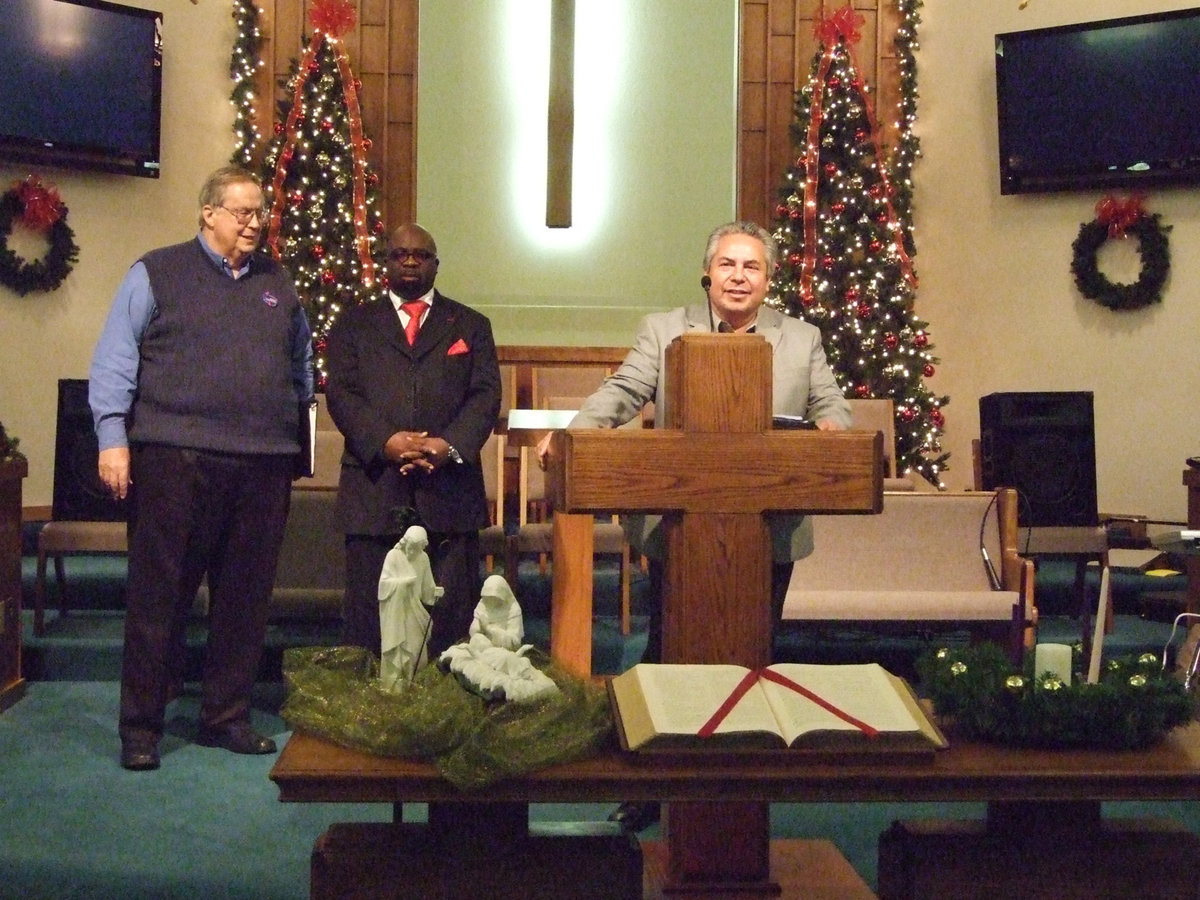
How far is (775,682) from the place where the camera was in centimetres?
177

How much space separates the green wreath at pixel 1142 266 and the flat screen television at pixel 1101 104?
245 mm

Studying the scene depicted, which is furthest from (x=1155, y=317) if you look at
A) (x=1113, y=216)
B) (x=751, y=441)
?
(x=751, y=441)

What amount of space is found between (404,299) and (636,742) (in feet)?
7.83

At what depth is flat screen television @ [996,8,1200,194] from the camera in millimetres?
7035

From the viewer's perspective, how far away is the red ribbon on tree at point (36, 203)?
7.15 m

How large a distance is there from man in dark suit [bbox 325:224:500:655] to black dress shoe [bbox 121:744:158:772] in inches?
23.2

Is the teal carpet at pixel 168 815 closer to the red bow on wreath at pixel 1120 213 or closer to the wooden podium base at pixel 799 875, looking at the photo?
the wooden podium base at pixel 799 875

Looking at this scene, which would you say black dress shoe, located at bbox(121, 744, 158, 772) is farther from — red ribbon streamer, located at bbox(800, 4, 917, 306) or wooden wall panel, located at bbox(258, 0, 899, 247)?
wooden wall panel, located at bbox(258, 0, 899, 247)

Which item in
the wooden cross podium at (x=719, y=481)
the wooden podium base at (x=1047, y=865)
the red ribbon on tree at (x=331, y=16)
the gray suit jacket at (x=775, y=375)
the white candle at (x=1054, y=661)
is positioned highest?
the red ribbon on tree at (x=331, y=16)

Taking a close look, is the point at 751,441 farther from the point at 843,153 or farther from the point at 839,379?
the point at 843,153

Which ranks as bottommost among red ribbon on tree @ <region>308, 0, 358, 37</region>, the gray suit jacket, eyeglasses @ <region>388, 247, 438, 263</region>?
the gray suit jacket

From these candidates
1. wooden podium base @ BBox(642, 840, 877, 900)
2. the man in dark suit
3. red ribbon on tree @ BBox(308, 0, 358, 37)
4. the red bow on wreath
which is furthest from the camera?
red ribbon on tree @ BBox(308, 0, 358, 37)

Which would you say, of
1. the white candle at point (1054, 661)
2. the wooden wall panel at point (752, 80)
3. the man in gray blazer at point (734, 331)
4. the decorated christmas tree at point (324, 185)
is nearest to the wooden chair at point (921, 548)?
the man in gray blazer at point (734, 331)

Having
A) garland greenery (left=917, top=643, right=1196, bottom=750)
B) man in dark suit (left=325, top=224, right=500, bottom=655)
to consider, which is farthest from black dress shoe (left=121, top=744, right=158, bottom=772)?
garland greenery (left=917, top=643, right=1196, bottom=750)
